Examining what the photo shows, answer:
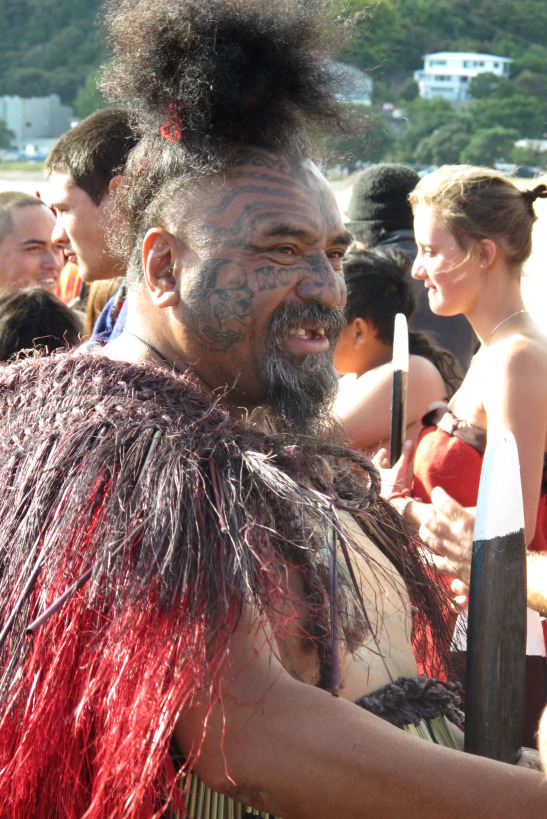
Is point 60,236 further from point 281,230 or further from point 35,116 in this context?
point 35,116

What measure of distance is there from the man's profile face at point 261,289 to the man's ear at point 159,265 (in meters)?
0.04

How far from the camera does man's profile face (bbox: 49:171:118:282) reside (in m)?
3.33

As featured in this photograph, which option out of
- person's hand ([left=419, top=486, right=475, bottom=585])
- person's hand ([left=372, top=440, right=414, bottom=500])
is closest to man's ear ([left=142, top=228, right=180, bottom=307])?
person's hand ([left=419, top=486, right=475, bottom=585])

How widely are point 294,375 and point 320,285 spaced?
18 cm

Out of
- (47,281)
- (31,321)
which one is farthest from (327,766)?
(47,281)

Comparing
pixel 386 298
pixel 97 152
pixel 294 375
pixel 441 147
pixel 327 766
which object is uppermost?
pixel 441 147

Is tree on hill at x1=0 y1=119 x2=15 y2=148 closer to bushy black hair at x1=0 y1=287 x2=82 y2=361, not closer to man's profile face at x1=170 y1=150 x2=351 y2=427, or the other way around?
bushy black hair at x1=0 y1=287 x2=82 y2=361

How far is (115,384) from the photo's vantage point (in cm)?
154

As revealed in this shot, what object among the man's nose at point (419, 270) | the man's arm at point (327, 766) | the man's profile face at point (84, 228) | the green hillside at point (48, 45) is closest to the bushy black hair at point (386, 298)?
the man's nose at point (419, 270)

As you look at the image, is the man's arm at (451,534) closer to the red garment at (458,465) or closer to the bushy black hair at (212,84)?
the red garment at (458,465)

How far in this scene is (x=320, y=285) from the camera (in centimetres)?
176

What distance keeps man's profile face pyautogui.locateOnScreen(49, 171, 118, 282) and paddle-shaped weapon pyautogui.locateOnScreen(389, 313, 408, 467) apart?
111cm

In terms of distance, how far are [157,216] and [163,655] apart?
911mm

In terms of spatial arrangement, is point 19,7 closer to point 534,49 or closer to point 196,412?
point 534,49
